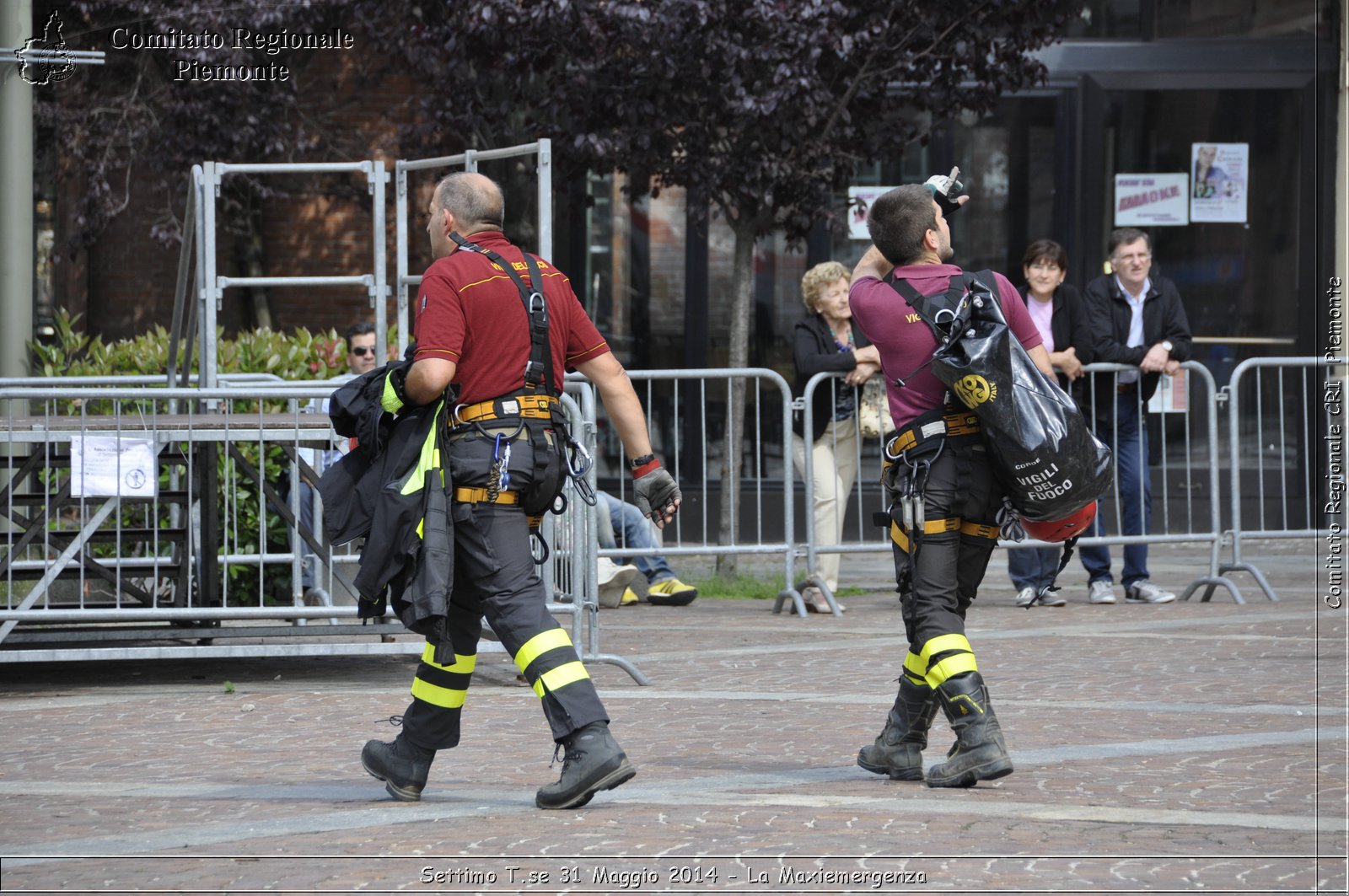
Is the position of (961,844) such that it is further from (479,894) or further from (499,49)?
(499,49)

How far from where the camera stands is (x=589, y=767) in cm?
511

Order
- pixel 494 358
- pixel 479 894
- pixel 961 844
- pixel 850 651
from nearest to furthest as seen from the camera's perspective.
Answer: pixel 479 894 → pixel 961 844 → pixel 494 358 → pixel 850 651

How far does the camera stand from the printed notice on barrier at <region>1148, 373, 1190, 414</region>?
10.9 m

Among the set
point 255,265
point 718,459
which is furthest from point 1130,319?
point 255,265

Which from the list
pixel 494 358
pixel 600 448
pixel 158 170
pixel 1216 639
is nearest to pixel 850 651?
pixel 1216 639

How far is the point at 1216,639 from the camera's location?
355 inches

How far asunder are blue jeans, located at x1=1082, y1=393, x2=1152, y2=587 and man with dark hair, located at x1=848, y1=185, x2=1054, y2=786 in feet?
16.6

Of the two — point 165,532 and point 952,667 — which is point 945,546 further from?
point 165,532

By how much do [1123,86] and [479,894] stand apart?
37.9 feet

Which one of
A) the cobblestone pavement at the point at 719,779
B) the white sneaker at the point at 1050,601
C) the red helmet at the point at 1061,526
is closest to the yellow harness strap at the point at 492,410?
the cobblestone pavement at the point at 719,779

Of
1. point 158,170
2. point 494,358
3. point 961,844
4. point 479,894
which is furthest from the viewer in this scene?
point 158,170

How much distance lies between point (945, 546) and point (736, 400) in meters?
5.86

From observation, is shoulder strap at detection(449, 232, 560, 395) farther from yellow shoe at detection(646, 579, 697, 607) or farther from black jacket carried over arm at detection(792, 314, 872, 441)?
yellow shoe at detection(646, 579, 697, 607)

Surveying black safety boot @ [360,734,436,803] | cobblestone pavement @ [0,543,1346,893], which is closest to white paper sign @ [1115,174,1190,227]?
cobblestone pavement @ [0,543,1346,893]
